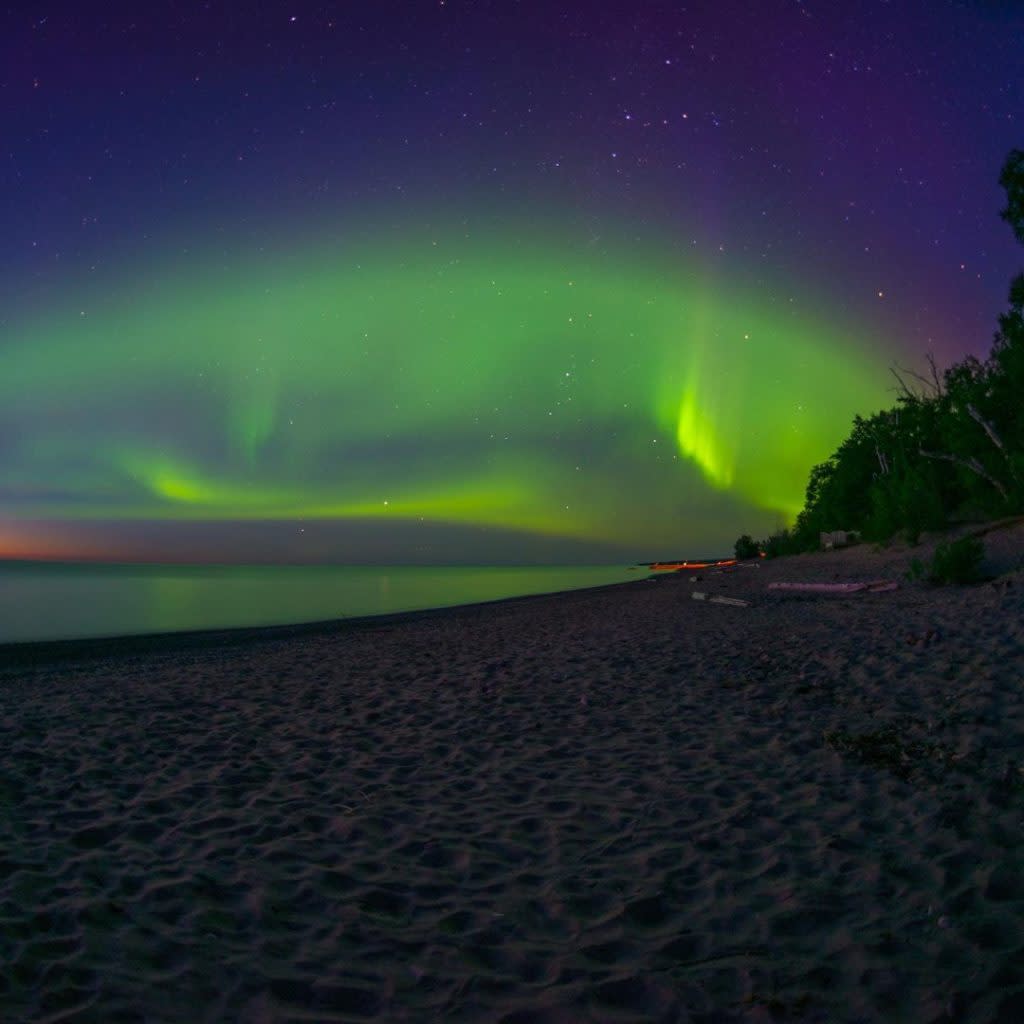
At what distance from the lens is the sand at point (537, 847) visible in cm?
362

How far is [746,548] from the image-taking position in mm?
80750

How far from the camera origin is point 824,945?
397 centimetres

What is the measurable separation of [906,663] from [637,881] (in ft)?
24.1

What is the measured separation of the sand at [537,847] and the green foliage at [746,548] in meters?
72.0

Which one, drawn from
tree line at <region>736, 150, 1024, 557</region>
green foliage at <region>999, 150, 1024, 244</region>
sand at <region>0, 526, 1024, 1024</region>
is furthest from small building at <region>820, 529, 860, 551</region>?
sand at <region>0, 526, 1024, 1024</region>

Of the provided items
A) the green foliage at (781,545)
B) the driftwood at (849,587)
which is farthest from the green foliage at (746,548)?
the driftwood at (849,587)

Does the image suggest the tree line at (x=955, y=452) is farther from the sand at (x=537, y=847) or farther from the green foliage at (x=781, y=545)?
the sand at (x=537, y=847)

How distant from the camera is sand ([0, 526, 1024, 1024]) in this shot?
11.9 feet

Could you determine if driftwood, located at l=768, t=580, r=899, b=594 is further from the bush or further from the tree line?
the tree line

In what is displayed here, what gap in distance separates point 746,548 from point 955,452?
1478 inches

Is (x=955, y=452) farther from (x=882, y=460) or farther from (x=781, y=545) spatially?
(x=781, y=545)

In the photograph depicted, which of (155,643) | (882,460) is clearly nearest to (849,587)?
(155,643)

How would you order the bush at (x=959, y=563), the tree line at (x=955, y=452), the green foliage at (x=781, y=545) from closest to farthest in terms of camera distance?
the bush at (x=959, y=563)
the tree line at (x=955, y=452)
the green foliage at (x=781, y=545)

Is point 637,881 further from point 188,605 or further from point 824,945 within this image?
point 188,605
